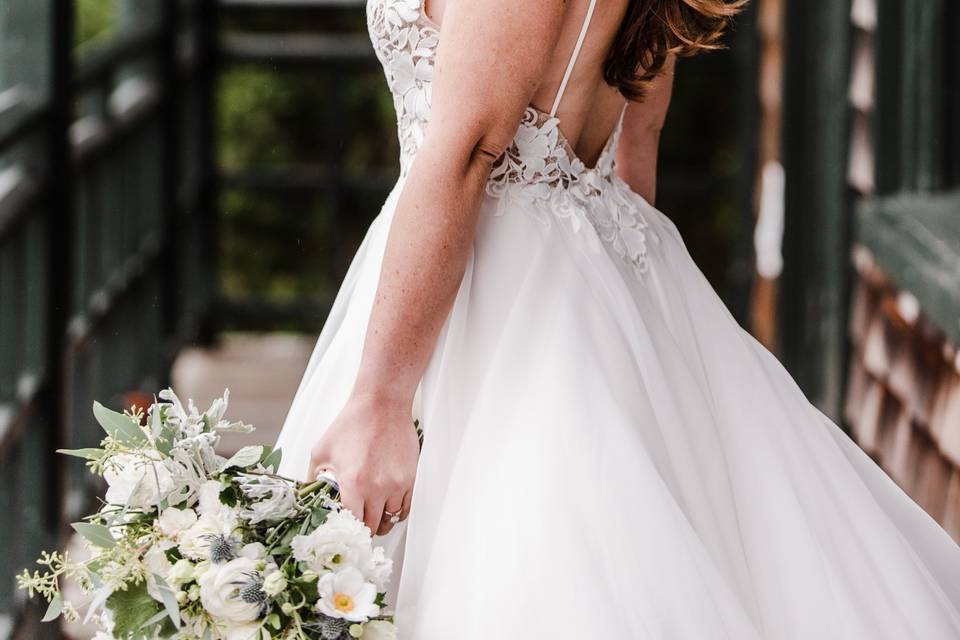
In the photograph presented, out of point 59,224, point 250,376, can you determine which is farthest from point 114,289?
point 250,376

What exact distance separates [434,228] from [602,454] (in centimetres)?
25

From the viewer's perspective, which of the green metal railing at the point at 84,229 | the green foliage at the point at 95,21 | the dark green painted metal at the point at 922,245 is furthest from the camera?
the green foliage at the point at 95,21

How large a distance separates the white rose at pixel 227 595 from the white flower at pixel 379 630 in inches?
3.4

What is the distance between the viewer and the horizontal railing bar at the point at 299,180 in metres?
5.67

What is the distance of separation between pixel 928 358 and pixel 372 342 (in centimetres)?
170

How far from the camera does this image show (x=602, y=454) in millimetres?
1208

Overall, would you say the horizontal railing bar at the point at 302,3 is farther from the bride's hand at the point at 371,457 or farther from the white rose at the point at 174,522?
the white rose at the point at 174,522

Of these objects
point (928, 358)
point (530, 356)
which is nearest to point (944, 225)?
point (928, 358)

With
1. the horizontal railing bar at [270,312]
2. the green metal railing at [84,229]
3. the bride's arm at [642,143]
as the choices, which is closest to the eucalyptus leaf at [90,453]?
the bride's arm at [642,143]

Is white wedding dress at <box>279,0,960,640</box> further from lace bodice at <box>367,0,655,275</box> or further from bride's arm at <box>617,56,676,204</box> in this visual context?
bride's arm at <box>617,56,676,204</box>

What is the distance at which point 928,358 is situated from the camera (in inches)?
105

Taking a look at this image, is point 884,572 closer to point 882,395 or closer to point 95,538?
point 95,538

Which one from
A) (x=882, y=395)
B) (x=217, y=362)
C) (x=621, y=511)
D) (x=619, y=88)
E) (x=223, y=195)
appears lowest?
(x=217, y=362)

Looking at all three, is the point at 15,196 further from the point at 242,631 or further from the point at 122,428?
the point at 242,631
